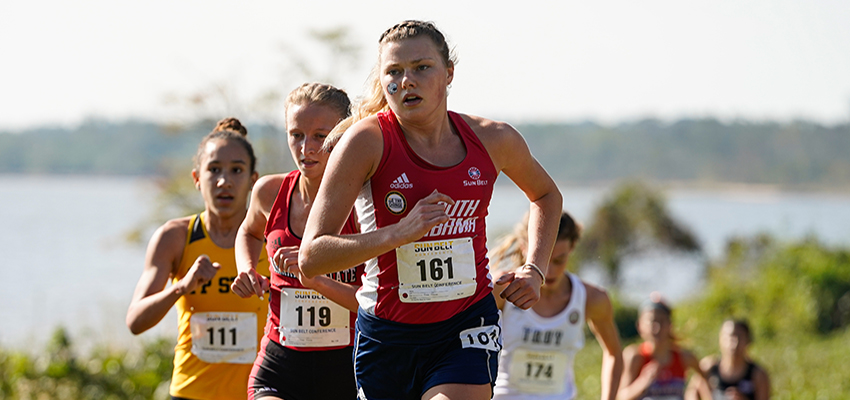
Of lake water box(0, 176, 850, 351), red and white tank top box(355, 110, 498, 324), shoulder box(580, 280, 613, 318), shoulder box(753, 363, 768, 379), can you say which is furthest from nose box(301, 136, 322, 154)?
lake water box(0, 176, 850, 351)

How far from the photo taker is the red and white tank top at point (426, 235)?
3.17m

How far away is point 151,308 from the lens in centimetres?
424

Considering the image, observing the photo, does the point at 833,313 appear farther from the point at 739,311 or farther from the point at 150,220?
the point at 150,220

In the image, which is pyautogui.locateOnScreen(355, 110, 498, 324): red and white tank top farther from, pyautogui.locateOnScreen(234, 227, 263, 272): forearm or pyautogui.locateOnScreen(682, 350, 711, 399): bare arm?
pyautogui.locateOnScreen(682, 350, 711, 399): bare arm

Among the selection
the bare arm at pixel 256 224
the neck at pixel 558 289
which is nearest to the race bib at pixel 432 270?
the bare arm at pixel 256 224

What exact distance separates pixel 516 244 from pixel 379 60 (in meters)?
2.31

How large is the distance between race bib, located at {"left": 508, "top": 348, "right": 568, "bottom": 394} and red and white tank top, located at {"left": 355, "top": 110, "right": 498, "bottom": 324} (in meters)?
2.17

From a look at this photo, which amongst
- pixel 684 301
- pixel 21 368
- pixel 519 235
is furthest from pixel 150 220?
pixel 519 235

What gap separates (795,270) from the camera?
85.7 ft

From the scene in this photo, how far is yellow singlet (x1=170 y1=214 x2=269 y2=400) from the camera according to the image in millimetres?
4371

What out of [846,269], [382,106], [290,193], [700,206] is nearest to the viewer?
[382,106]

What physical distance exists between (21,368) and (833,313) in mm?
20062

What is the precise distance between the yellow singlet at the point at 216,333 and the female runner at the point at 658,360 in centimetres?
525

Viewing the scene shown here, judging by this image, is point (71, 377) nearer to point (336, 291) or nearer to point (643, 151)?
point (336, 291)
